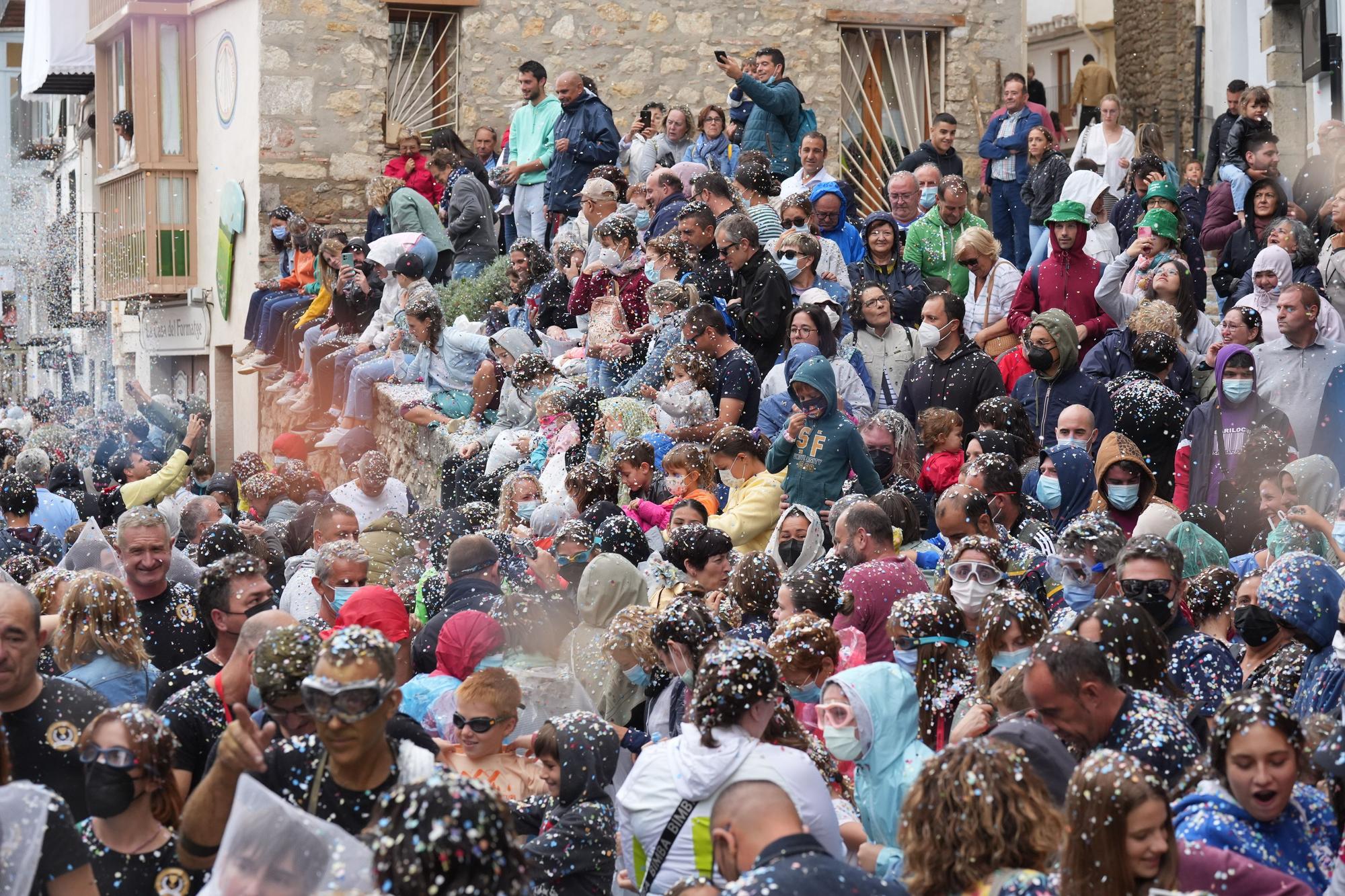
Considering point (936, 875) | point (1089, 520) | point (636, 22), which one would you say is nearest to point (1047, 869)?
point (936, 875)

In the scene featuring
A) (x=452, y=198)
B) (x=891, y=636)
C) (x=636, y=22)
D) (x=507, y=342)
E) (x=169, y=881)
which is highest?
(x=636, y=22)

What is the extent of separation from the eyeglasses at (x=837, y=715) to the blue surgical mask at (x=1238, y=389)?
401 cm

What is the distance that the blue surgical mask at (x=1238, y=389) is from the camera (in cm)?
783

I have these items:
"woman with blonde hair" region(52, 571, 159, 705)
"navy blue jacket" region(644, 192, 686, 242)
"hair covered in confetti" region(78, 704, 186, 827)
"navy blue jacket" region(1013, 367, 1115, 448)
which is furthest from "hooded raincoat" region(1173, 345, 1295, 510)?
"hair covered in confetti" region(78, 704, 186, 827)

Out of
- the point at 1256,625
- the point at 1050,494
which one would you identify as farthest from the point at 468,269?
the point at 1256,625

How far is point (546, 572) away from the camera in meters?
7.19

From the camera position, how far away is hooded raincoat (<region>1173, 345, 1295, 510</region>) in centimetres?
770

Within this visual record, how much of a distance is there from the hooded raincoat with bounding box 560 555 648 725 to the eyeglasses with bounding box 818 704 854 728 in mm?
1287

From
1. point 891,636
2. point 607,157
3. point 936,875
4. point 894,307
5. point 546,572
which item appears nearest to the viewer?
point 936,875

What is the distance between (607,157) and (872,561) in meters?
8.93

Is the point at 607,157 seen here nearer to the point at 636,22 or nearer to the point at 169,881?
the point at 636,22

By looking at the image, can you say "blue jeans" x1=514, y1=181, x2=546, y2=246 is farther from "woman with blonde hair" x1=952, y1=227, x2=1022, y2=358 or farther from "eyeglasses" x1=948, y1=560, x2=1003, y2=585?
"eyeglasses" x1=948, y1=560, x2=1003, y2=585

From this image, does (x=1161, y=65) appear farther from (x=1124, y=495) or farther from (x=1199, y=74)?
(x=1124, y=495)

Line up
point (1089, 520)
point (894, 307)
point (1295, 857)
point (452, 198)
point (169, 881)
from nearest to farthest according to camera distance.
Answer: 1. point (1295, 857)
2. point (169, 881)
3. point (1089, 520)
4. point (894, 307)
5. point (452, 198)
